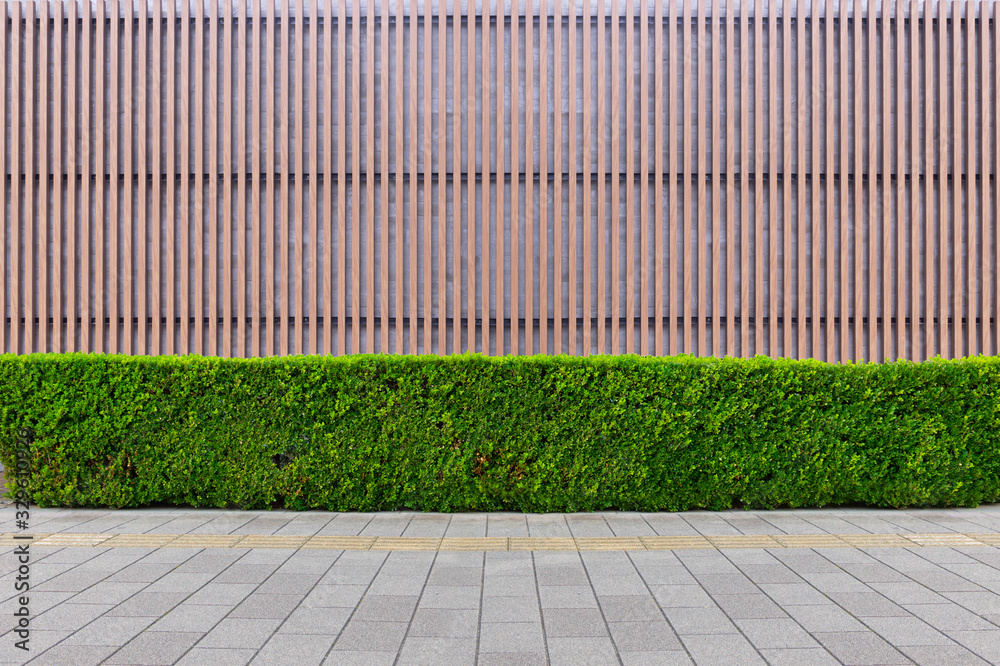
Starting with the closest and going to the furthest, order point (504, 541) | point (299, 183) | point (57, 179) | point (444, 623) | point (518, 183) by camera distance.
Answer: point (444, 623) → point (504, 541) → point (518, 183) → point (299, 183) → point (57, 179)

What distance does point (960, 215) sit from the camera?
11.5 metres

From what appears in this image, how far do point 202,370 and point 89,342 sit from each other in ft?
20.3

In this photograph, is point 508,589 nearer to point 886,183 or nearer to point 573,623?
point 573,623

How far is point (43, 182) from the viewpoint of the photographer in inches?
461

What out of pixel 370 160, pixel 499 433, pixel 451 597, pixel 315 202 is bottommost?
pixel 451 597

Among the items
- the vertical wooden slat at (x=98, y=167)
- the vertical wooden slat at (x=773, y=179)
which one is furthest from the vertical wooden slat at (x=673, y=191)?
the vertical wooden slat at (x=98, y=167)

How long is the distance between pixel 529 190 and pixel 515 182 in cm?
30

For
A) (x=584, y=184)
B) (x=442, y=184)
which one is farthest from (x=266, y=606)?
(x=584, y=184)

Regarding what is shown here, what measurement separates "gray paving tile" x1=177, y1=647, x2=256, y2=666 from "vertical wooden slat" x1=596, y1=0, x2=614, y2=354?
8612mm

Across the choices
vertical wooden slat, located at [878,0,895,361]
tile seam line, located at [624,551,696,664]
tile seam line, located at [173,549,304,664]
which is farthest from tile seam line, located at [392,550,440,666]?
vertical wooden slat, located at [878,0,895,361]

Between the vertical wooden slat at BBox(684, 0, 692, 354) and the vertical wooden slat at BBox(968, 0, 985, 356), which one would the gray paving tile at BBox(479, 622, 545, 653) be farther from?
the vertical wooden slat at BBox(968, 0, 985, 356)

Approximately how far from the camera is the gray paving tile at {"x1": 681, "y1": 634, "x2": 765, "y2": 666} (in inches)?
131

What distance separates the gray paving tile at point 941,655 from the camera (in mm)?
3283

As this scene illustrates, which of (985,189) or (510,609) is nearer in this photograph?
(510,609)
